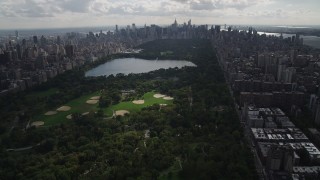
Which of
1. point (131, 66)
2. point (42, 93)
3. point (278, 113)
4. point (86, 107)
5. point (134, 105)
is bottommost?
point (42, 93)

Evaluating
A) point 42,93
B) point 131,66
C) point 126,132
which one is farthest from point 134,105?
point 131,66

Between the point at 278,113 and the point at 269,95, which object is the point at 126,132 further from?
the point at 269,95

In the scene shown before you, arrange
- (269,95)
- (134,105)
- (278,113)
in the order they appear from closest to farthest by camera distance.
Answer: (278,113) → (269,95) → (134,105)

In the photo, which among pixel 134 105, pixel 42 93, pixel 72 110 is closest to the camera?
pixel 72 110

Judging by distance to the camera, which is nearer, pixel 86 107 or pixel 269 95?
pixel 269 95

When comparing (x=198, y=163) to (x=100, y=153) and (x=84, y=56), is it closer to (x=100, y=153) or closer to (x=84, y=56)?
(x=100, y=153)

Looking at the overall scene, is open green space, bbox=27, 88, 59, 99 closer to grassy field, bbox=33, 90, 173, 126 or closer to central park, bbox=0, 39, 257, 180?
central park, bbox=0, 39, 257, 180

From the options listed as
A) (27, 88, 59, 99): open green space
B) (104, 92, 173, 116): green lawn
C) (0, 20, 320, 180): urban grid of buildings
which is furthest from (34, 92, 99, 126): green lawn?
(0, 20, 320, 180): urban grid of buildings
